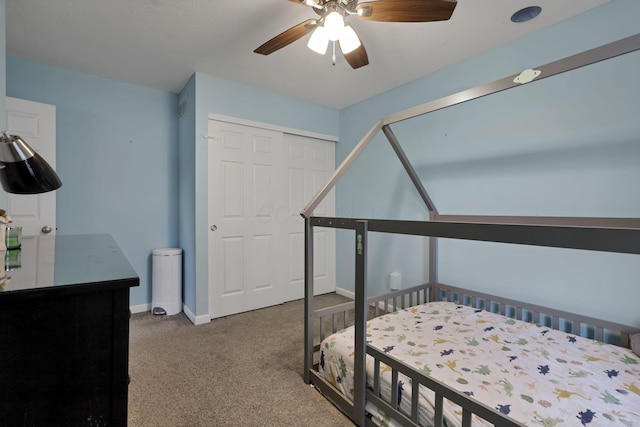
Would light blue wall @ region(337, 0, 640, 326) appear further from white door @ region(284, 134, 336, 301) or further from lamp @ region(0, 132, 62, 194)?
lamp @ region(0, 132, 62, 194)

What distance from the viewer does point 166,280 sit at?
291 cm

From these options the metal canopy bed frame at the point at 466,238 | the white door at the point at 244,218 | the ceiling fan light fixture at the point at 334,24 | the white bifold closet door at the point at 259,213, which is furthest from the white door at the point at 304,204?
the ceiling fan light fixture at the point at 334,24

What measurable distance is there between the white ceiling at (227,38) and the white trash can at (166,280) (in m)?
1.77

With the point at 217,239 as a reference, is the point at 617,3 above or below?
above

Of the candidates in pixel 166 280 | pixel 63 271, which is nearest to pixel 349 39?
pixel 63 271

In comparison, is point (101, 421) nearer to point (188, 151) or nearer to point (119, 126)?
point (188, 151)

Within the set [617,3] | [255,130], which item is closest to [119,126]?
[255,130]

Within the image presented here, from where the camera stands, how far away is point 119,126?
113 inches

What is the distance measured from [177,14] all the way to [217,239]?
189 cm

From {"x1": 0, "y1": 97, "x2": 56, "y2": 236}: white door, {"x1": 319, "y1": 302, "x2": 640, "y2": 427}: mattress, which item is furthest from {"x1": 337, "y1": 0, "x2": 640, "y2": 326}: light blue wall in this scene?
{"x1": 0, "y1": 97, "x2": 56, "y2": 236}: white door

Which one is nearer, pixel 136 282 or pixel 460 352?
pixel 136 282

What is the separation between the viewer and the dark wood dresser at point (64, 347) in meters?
0.66

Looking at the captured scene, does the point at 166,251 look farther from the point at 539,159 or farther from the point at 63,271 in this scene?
the point at 539,159

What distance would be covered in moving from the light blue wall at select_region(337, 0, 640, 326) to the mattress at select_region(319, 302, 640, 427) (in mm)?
407
